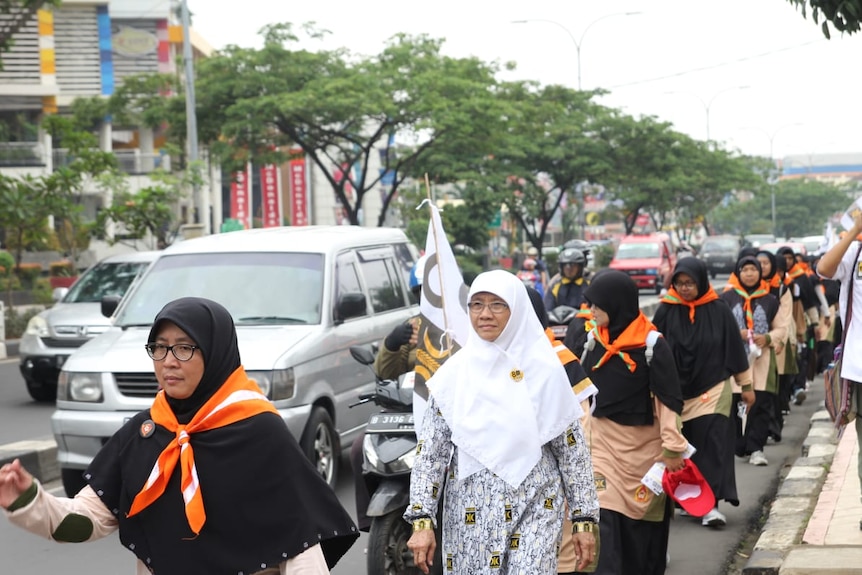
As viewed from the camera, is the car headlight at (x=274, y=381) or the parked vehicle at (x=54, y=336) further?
the parked vehicle at (x=54, y=336)

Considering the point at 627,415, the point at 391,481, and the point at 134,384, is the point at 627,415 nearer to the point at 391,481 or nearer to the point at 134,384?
the point at 391,481

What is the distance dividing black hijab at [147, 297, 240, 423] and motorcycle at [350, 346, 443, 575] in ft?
8.00

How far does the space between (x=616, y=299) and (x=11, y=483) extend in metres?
3.58

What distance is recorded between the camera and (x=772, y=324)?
10.9m

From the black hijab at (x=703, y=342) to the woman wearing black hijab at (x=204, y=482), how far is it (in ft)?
15.2

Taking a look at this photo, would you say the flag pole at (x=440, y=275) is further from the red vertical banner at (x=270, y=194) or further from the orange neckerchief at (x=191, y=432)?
the red vertical banner at (x=270, y=194)

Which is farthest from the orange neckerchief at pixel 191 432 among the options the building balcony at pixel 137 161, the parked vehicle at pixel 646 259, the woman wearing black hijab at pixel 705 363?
the building balcony at pixel 137 161

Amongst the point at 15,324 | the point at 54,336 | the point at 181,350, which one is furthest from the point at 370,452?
the point at 15,324

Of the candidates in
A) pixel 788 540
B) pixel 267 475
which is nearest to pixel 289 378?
pixel 788 540

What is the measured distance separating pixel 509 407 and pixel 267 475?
48.6 inches

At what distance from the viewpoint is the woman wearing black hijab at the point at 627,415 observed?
20.0 feet

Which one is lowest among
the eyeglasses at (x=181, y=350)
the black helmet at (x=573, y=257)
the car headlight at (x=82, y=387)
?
the car headlight at (x=82, y=387)

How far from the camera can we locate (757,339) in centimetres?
1059

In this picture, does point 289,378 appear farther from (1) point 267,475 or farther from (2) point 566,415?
(1) point 267,475
